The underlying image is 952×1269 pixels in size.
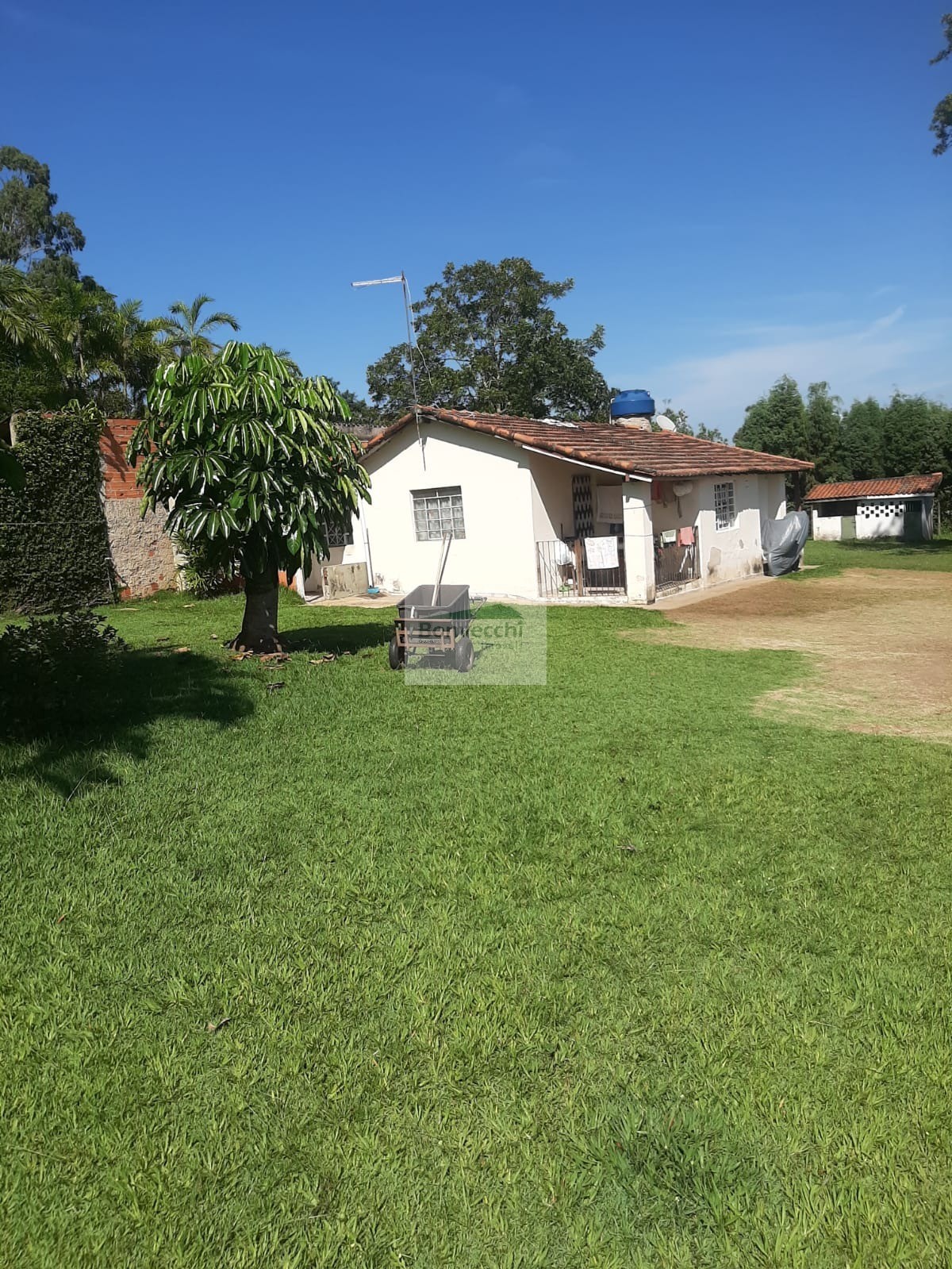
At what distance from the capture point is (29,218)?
51062 millimetres

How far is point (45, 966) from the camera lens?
12.4 ft

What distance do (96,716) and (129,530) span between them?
12845 mm

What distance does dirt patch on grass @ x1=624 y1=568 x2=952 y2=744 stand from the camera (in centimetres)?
830

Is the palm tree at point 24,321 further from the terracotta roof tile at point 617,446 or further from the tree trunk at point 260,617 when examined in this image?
the tree trunk at point 260,617

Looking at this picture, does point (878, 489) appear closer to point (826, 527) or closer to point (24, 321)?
point (826, 527)

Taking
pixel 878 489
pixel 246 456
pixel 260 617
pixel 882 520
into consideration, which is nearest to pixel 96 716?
pixel 246 456

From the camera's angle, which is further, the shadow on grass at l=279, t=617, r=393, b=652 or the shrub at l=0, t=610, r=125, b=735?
the shadow on grass at l=279, t=617, r=393, b=652

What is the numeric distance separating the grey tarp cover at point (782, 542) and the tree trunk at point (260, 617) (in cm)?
1563

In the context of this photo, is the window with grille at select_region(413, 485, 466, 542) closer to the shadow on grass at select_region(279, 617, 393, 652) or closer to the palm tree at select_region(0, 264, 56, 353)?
the shadow on grass at select_region(279, 617, 393, 652)

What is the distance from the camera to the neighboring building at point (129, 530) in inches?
703

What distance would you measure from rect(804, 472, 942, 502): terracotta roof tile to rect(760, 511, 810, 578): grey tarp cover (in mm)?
12614

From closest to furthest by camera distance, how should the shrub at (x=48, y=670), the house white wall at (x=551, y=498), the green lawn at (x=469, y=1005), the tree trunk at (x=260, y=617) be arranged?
the green lawn at (x=469, y=1005) → the shrub at (x=48, y=670) → the tree trunk at (x=260, y=617) → the house white wall at (x=551, y=498)

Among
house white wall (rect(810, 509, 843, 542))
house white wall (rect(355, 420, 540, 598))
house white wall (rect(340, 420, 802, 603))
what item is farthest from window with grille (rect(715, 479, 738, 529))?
house white wall (rect(810, 509, 843, 542))

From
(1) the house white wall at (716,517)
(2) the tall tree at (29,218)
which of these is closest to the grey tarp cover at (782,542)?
(1) the house white wall at (716,517)
